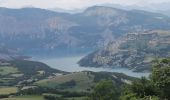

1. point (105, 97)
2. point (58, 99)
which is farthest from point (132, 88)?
point (58, 99)

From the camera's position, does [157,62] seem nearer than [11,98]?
Yes

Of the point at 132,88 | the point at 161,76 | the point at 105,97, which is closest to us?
the point at 161,76

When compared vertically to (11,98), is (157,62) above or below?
above

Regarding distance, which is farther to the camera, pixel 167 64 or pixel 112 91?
pixel 112 91

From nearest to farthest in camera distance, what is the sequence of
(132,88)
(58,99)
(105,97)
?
(132,88) < (105,97) < (58,99)

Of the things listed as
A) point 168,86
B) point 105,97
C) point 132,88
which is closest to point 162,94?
point 168,86

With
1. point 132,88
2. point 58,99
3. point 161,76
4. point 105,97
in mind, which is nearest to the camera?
point 161,76

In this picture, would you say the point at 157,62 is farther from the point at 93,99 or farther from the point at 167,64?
the point at 93,99

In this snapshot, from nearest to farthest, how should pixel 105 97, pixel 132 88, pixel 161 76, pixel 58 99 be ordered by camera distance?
pixel 161 76
pixel 132 88
pixel 105 97
pixel 58 99

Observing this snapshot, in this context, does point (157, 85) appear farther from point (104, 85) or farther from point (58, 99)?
point (58, 99)
